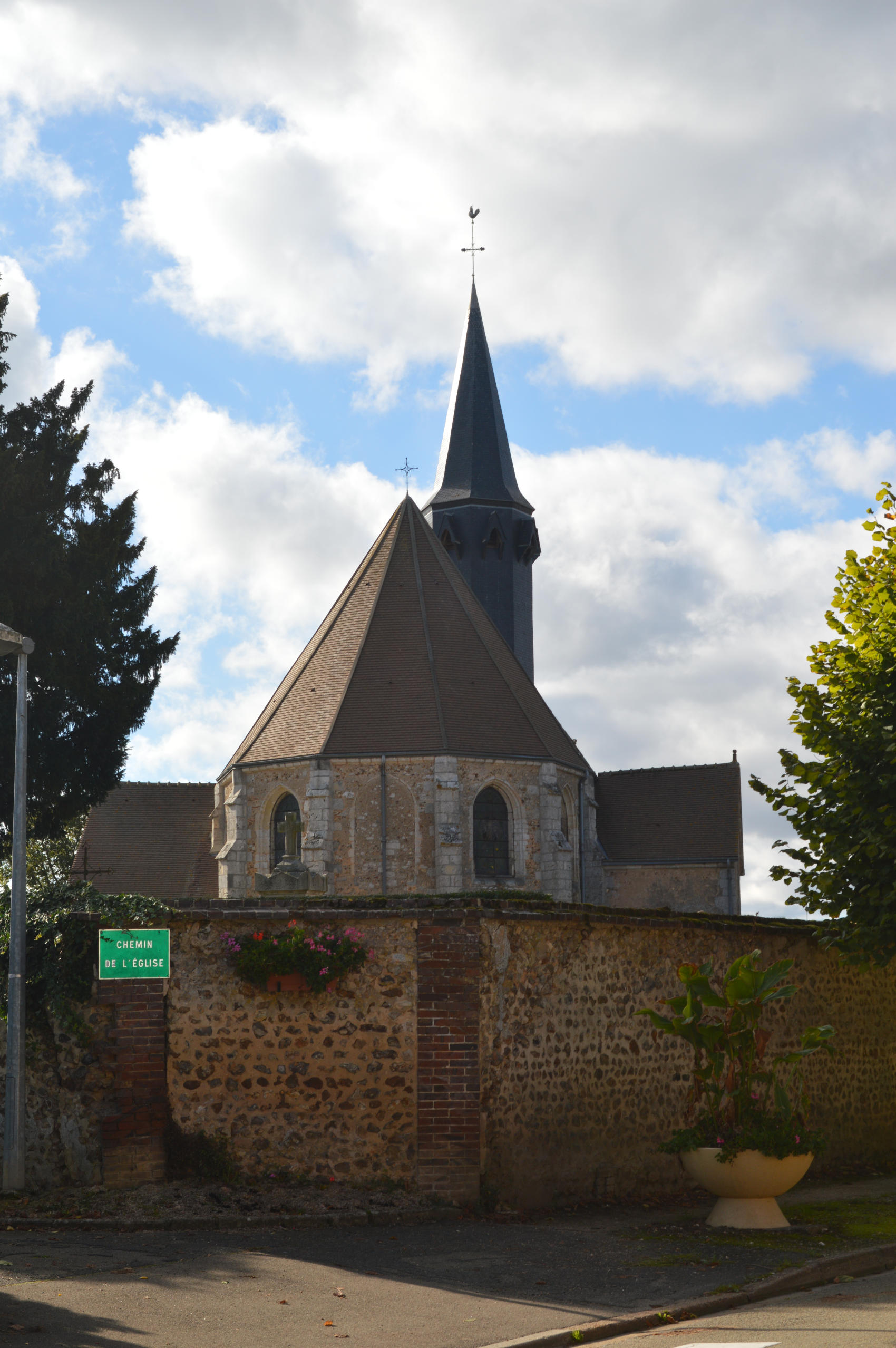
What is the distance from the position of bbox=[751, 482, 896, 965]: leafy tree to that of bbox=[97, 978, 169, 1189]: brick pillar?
24.8 ft

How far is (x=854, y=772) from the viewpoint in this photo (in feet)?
46.4

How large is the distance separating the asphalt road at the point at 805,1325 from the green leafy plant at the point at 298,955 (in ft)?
14.1

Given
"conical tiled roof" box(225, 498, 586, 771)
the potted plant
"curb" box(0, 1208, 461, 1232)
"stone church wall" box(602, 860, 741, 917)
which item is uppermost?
"conical tiled roof" box(225, 498, 586, 771)

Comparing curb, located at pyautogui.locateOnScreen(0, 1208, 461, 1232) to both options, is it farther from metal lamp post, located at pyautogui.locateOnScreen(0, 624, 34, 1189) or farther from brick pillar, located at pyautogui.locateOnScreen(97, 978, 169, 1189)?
metal lamp post, located at pyautogui.locateOnScreen(0, 624, 34, 1189)

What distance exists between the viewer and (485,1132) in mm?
10781

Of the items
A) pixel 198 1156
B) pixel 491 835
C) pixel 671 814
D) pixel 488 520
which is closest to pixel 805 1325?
pixel 198 1156

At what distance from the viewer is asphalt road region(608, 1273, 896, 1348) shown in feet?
22.1

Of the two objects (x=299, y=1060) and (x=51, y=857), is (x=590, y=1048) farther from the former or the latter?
(x=51, y=857)

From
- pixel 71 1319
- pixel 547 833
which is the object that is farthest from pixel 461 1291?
pixel 547 833

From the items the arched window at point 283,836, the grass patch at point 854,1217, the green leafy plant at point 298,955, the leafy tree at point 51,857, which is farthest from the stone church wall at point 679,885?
the green leafy plant at point 298,955

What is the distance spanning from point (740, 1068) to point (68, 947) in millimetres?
5835

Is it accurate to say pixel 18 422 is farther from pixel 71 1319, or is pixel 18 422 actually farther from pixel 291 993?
pixel 71 1319

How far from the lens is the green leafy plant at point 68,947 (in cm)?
1077

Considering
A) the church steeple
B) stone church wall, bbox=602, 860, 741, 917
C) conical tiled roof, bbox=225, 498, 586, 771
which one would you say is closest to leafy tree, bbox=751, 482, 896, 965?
conical tiled roof, bbox=225, 498, 586, 771
